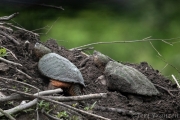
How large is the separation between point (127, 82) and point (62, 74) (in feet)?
1.61

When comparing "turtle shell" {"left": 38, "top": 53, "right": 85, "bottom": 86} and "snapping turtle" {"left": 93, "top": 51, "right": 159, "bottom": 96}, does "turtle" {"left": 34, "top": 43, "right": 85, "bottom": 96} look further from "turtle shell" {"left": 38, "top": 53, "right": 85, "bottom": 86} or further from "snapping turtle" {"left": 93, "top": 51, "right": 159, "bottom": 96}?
"snapping turtle" {"left": 93, "top": 51, "right": 159, "bottom": 96}

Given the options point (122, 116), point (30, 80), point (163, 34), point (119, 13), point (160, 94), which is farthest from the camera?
point (160, 94)

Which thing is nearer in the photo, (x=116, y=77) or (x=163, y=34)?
(x=163, y=34)

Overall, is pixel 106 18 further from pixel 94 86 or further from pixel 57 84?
pixel 94 86

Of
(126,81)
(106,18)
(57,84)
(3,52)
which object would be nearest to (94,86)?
(126,81)

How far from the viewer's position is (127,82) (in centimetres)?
244

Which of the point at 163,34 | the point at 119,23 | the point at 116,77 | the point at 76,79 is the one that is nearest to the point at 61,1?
the point at 119,23

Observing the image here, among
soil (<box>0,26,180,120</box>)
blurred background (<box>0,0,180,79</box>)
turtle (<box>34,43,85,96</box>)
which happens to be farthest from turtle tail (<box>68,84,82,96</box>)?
blurred background (<box>0,0,180,79</box>)

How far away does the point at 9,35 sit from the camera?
8.84 feet

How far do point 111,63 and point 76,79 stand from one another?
1.61ft

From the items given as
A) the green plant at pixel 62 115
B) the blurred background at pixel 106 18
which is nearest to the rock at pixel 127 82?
the blurred background at pixel 106 18

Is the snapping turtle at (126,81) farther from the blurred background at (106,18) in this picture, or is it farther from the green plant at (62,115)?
the green plant at (62,115)

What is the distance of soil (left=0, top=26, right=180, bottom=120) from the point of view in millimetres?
1982

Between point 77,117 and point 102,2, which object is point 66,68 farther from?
point 102,2
